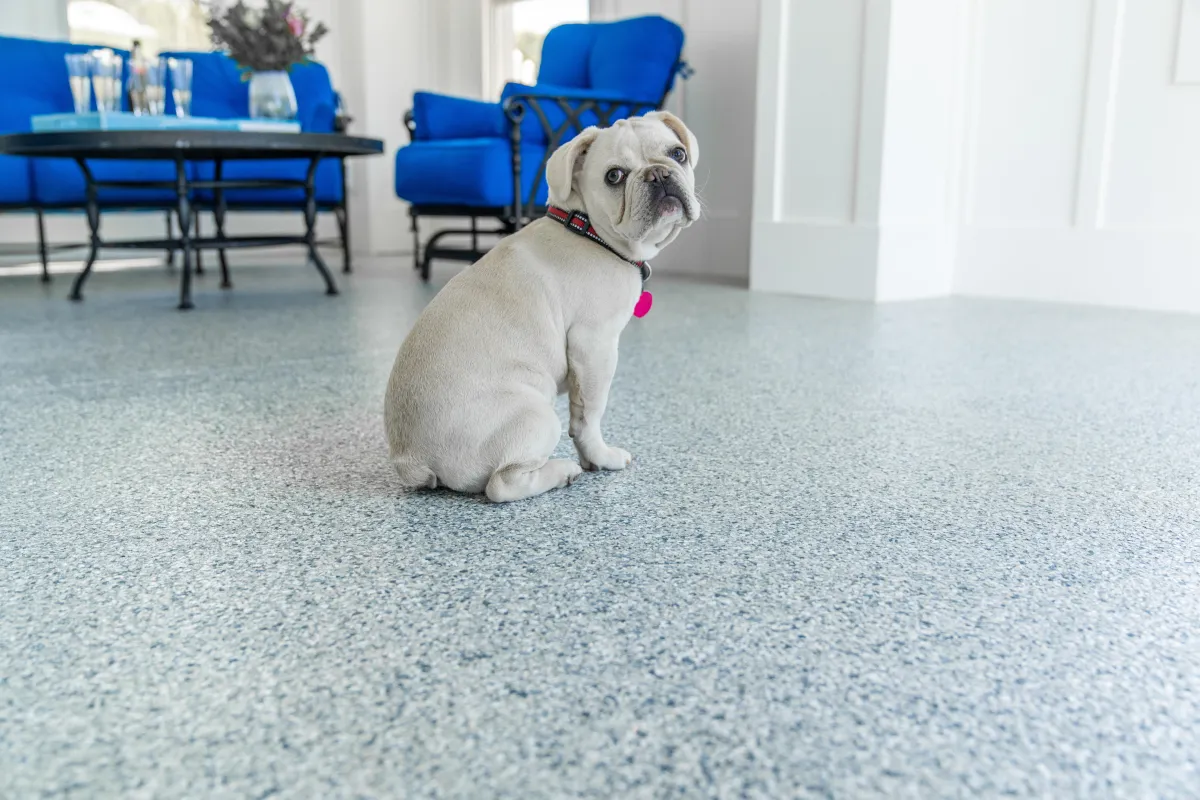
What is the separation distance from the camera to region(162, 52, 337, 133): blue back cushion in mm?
4539

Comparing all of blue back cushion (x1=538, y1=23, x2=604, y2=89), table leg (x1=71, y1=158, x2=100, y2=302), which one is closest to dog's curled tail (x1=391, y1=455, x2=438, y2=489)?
table leg (x1=71, y1=158, x2=100, y2=302)

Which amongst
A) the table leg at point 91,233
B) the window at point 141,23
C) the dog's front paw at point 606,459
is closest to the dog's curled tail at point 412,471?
the dog's front paw at point 606,459

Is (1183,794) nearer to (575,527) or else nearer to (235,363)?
(575,527)

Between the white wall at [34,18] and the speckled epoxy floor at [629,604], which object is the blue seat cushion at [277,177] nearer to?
the white wall at [34,18]

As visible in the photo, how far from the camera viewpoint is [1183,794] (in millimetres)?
555

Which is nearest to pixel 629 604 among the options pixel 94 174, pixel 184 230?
pixel 184 230

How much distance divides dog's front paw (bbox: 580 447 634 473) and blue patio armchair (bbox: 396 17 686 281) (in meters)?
2.29

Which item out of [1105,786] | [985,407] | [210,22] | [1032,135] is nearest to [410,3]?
[210,22]

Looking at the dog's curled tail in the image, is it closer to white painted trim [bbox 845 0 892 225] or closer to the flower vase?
white painted trim [bbox 845 0 892 225]

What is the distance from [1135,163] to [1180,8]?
0.47 metres

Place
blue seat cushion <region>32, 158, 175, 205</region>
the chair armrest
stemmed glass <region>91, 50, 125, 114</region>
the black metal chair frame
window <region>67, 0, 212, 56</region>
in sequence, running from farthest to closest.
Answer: window <region>67, 0, 212, 56</region> < the chair armrest < blue seat cushion <region>32, 158, 175, 205</region> < the black metal chair frame < stemmed glass <region>91, 50, 125, 114</region>

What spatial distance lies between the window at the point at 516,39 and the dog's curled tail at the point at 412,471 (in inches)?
206

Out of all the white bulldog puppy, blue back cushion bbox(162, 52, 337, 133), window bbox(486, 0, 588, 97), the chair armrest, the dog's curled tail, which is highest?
window bbox(486, 0, 588, 97)

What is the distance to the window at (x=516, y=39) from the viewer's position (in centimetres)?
594
